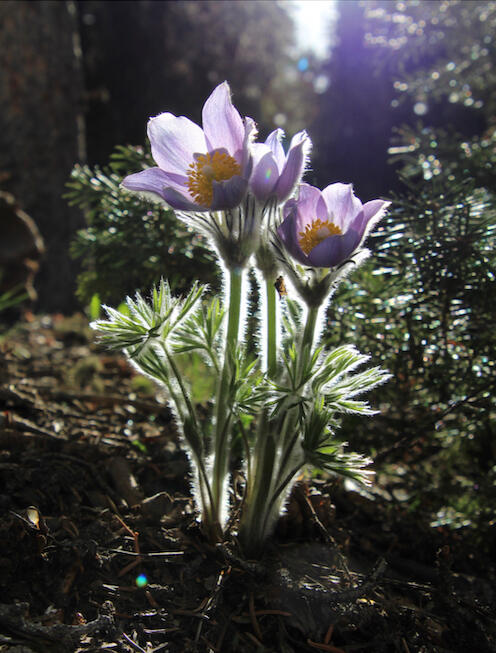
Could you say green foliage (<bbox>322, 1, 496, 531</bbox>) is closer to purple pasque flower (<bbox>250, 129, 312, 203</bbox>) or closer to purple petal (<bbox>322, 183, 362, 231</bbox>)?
purple petal (<bbox>322, 183, 362, 231</bbox>)

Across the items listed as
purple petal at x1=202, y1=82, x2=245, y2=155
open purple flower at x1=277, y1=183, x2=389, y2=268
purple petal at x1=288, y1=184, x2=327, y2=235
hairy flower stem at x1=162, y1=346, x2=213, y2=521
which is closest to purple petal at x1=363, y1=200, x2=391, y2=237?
open purple flower at x1=277, y1=183, x2=389, y2=268

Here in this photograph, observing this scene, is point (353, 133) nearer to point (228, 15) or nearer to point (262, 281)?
point (228, 15)

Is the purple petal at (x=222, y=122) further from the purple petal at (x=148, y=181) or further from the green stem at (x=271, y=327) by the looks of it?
the green stem at (x=271, y=327)

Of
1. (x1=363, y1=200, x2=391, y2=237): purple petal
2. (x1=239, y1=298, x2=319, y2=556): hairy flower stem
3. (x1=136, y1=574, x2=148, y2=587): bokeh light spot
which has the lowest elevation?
(x1=136, y1=574, x2=148, y2=587): bokeh light spot

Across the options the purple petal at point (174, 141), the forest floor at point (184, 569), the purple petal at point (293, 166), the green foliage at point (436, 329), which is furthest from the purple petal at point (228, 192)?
the forest floor at point (184, 569)

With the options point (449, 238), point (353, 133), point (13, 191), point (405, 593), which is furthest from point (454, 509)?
point (353, 133)

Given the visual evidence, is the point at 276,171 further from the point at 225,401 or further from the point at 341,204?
the point at 225,401
